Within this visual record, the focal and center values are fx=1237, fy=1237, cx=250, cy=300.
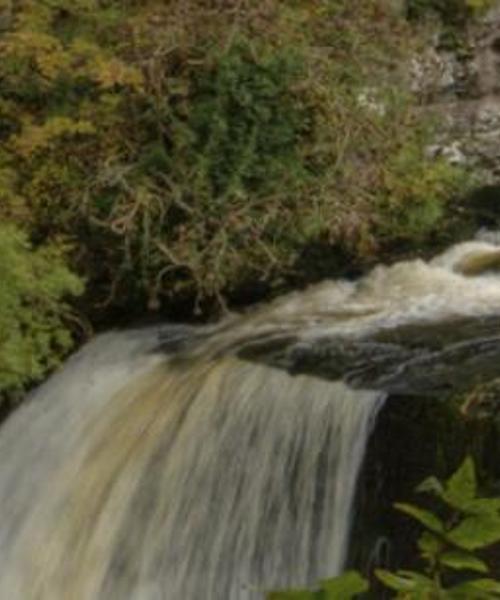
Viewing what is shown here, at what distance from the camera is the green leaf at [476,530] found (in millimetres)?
1272

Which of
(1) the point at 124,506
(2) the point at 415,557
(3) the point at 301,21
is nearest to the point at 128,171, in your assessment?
(3) the point at 301,21

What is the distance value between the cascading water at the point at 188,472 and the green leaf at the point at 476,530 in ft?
9.17

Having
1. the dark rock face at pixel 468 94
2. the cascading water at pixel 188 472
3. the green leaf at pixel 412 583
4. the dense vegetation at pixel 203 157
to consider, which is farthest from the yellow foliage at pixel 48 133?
the green leaf at pixel 412 583

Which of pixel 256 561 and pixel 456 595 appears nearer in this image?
pixel 456 595

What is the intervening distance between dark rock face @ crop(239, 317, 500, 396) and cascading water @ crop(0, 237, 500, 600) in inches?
4.0

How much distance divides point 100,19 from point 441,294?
2.88 meters

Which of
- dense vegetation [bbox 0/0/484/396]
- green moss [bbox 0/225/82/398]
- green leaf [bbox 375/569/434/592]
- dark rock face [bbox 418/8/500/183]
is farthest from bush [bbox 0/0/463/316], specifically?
green leaf [bbox 375/569/434/592]

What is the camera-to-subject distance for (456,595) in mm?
1287

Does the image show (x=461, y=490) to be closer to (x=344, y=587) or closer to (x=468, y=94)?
(x=344, y=587)

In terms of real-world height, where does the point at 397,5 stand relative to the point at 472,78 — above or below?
above

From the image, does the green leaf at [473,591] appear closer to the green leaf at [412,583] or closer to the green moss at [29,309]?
the green leaf at [412,583]

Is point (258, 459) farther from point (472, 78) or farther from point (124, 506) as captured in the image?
point (472, 78)

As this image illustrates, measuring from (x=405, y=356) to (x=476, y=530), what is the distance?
4.01 m

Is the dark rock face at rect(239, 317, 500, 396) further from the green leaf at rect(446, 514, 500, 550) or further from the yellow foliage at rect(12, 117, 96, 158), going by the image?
the green leaf at rect(446, 514, 500, 550)
